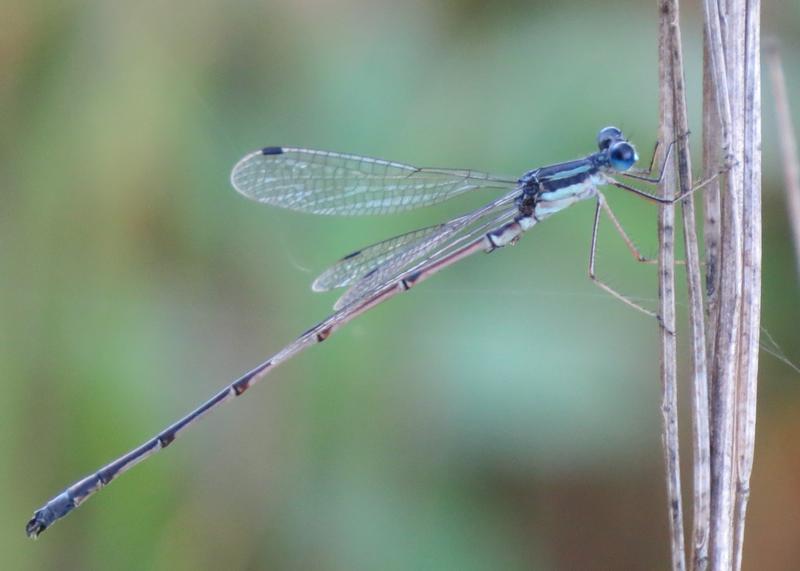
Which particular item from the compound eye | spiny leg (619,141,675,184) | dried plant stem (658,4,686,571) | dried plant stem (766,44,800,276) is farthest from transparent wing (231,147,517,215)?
dried plant stem (658,4,686,571)

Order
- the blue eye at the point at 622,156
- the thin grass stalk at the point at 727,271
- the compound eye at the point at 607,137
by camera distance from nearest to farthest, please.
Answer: the thin grass stalk at the point at 727,271
the blue eye at the point at 622,156
the compound eye at the point at 607,137

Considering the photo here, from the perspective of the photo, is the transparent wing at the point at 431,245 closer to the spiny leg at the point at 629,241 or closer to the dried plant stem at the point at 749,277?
the spiny leg at the point at 629,241

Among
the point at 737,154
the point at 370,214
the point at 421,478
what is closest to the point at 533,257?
the point at 370,214

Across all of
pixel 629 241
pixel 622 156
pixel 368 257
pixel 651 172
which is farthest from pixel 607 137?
pixel 368 257

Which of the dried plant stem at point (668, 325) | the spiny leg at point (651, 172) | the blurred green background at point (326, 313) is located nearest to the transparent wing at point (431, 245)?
the blurred green background at point (326, 313)

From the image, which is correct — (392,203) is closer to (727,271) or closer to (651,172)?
(651,172)

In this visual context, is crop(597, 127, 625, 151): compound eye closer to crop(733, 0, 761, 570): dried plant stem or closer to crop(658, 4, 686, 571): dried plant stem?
crop(658, 4, 686, 571): dried plant stem
